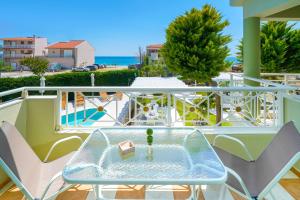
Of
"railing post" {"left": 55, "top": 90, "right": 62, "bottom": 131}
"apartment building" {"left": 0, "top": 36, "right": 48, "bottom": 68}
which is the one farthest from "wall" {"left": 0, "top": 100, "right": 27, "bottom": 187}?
"apartment building" {"left": 0, "top": 36, "right": 48, "bottom": 68}

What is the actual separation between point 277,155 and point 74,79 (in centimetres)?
2031

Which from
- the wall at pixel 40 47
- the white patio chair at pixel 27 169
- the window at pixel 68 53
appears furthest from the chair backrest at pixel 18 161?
the wall at pixel 40 47

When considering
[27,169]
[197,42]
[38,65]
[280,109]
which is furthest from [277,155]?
[38,65]

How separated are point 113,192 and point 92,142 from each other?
2.14 feet

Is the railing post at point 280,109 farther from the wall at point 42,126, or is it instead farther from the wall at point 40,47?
A: the wall at point 40,47

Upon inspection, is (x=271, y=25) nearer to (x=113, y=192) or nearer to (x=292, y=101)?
(x=292, y=101)

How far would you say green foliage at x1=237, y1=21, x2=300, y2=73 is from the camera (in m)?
11.6

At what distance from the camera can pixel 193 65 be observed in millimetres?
9039

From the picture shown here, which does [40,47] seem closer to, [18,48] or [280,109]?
[18,48]

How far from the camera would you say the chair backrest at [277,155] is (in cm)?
224

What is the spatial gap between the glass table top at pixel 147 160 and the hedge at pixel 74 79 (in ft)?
58.3

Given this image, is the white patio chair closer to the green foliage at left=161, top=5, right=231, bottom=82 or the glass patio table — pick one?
the glass patio table

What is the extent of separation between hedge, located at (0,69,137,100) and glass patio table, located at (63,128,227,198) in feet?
58.4

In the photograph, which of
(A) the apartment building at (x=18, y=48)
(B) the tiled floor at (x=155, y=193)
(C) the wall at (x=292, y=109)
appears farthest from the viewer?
(A) the apartment building at (x=18, y=48)
